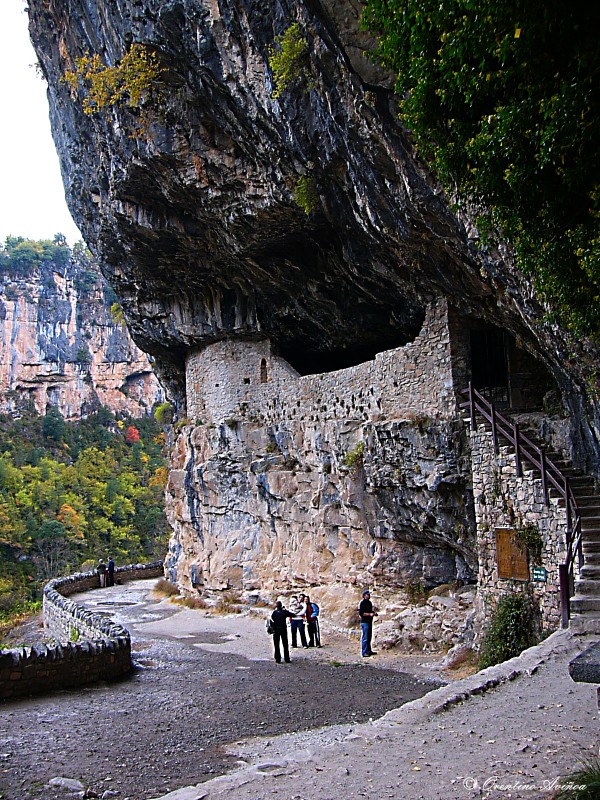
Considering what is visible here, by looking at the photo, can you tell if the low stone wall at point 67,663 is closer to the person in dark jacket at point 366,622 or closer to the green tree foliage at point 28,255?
the person in dark jacket at point 366,622

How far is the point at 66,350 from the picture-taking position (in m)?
75.0

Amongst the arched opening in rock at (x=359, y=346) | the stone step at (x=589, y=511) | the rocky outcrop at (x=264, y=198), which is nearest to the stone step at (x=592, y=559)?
the stone step at (x=589, y=511)

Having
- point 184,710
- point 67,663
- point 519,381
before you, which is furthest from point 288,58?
point 67,663

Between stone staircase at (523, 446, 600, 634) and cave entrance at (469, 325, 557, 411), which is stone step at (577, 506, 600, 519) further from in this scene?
cave entrance at (469, 325, 557, 411)

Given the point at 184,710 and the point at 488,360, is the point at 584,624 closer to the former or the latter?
the point at 184,710

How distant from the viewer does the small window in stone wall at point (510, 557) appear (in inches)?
427

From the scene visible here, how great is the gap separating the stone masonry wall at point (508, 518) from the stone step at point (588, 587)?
1533mm

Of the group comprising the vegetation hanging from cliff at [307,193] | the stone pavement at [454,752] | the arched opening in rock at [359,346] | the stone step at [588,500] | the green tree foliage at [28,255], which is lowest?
the stone pavement at [454,752]

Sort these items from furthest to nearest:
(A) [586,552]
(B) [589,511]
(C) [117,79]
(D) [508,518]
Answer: (C) [117,79] → (D) [508,518] → (B) [589,511] → (A) [586,552]

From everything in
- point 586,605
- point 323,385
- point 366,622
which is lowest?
point 366,622

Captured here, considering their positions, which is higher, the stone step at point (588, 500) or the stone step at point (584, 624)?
the stone step at point (588, 500)

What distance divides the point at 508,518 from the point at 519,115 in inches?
266

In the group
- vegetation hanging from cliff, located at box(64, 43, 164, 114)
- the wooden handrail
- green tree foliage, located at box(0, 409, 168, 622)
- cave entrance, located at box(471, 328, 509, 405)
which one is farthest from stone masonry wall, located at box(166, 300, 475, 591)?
green tree foliage, located at box(0, 409, 168, 622)

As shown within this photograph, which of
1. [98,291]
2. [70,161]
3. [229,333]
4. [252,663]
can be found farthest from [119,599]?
[98,291]
